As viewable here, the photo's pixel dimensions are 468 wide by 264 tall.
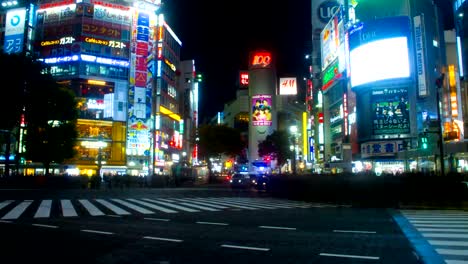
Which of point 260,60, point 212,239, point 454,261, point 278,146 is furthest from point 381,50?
point 260,60

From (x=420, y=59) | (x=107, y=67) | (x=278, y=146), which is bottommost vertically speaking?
(x=278, y=146)

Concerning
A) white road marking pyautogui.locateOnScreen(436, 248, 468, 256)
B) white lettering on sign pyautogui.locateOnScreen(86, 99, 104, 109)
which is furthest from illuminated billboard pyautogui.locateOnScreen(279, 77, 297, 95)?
white road marking pyautogui.locateOnScreen(436, 248, 468, 256)

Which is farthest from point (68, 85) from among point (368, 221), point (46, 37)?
point (368, 221)

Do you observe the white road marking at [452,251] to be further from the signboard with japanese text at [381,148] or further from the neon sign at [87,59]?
the neon sign at [87,59]

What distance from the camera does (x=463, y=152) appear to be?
25531 millimetres

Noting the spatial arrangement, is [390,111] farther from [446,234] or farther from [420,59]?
[446,234]

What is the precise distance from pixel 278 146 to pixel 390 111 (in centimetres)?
2793

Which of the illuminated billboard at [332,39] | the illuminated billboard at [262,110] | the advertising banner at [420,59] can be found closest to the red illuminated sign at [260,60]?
the illuminated billboard at [262,110]

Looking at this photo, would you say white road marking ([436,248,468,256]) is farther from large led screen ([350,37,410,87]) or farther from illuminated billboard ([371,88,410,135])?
illuminated billboard ([371,88,410,135])

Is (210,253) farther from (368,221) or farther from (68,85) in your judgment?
(68,85)

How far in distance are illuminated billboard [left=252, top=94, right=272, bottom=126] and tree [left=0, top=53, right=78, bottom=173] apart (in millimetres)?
42918

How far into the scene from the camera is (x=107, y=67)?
5675 centimetres

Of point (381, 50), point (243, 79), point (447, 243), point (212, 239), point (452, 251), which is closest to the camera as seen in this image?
point (452, 251)

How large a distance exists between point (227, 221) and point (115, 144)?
4831 centimetres
